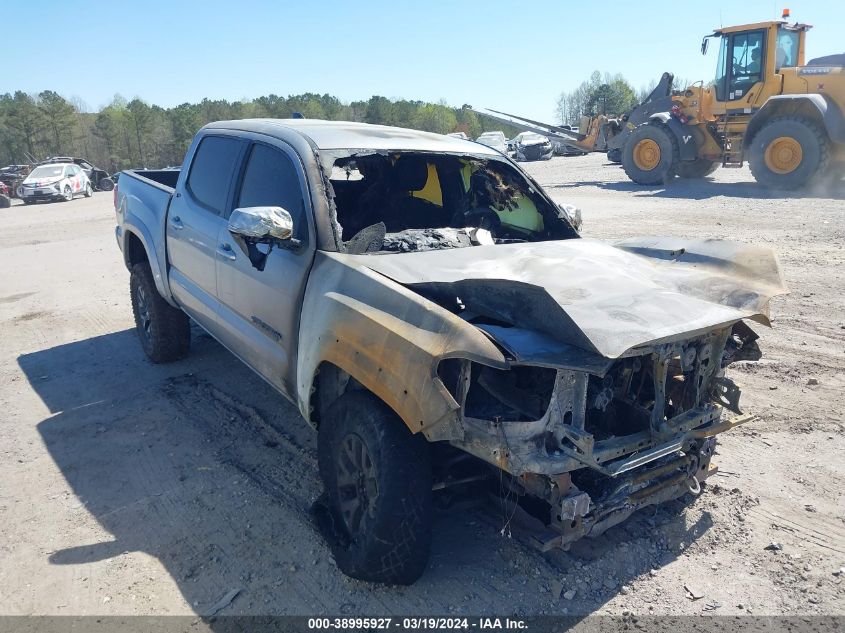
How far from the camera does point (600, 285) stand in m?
3.04

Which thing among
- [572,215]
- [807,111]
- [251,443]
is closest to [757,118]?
[807,111]

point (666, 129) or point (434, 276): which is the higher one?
point (666, 129)

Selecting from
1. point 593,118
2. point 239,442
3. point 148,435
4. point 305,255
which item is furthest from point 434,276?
point 593,118

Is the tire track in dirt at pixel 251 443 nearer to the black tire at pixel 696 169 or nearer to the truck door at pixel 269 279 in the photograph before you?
the truck door at pixel 269 279

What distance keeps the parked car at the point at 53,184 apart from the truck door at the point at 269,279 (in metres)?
24.5

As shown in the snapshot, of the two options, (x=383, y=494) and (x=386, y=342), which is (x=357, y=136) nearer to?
(x=386, y=342)

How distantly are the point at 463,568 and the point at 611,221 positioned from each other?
10298 millimetres

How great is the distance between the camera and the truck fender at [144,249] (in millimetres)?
5191

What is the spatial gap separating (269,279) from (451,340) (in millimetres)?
1501

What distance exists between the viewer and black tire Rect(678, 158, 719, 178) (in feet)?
60.6

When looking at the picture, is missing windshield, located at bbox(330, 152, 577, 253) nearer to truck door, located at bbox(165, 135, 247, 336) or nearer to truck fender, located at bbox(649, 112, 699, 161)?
truck door, located at bbox(165, 135, 247, 336)

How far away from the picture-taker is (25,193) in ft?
79.4

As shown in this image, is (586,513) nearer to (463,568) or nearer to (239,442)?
(463,568)

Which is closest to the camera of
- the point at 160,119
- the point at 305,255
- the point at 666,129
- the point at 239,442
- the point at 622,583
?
the point at 622,583
